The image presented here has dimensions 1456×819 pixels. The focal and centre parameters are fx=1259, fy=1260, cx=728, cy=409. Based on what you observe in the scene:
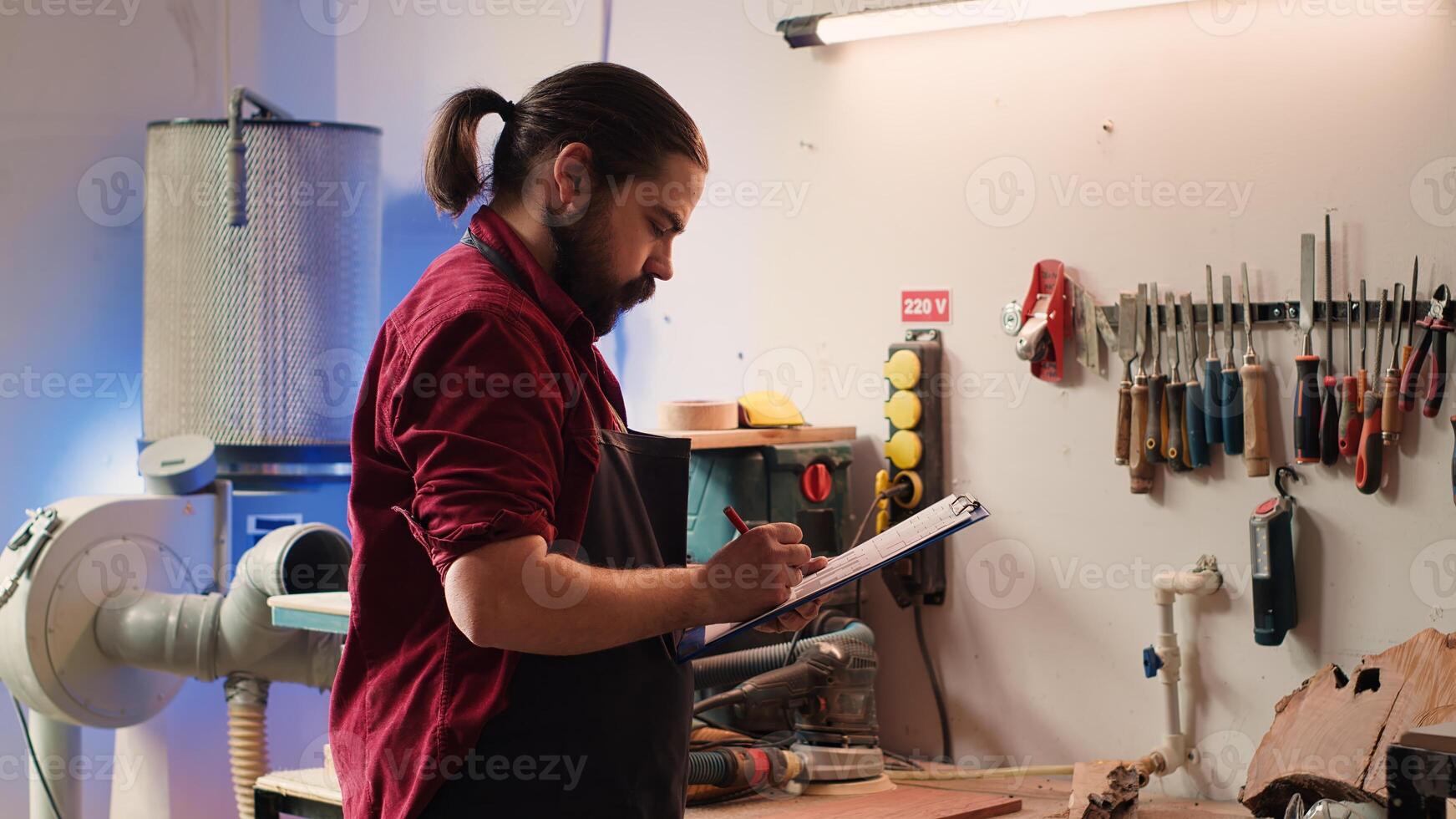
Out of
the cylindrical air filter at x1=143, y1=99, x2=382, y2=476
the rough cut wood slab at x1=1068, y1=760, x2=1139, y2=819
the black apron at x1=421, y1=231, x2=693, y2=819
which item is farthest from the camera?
the cylindrical air filter at x1=143, y1=99, x2=382, y2=476

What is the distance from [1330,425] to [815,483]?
0.91 meters

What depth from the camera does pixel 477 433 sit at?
1.03 metres

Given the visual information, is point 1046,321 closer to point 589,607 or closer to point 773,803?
point 773,803

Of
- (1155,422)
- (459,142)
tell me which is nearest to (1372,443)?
(1155,422)

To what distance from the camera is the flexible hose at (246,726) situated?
2.50 metres

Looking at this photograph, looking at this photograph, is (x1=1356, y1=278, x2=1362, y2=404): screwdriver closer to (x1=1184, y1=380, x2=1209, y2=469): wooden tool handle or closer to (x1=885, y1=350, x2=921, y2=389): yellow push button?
(x1=1184, y1=380, x2=1209, y2=469): wooden tool handle

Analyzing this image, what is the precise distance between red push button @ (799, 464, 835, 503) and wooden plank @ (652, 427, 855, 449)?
70 millimetres

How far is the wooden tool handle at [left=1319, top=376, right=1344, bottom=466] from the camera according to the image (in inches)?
82.8

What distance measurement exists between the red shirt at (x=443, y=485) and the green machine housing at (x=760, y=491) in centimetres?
117

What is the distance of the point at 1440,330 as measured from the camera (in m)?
2.02

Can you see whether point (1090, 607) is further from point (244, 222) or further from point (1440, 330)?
point (244, 222)

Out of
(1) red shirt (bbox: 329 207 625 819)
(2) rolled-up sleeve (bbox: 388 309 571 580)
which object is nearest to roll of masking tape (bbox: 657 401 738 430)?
(1) red shirt (bbox: 329 207 625 819)

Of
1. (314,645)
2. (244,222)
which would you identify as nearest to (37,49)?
(244,222)

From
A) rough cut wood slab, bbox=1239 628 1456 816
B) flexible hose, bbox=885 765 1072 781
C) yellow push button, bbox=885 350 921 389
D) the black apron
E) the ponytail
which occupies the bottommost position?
flexible hose, bbox=885 765 1072 781
